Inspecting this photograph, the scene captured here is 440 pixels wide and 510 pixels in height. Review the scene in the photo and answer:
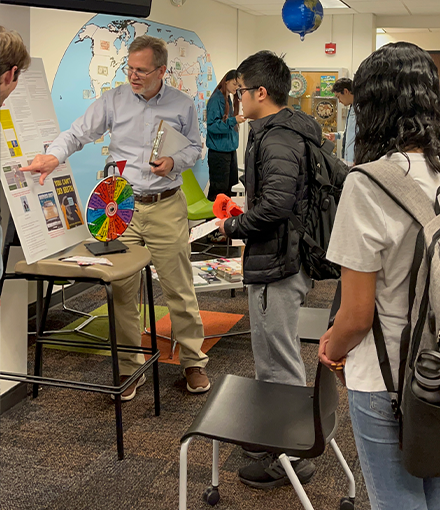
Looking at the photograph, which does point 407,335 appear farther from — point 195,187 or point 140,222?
point 195,187

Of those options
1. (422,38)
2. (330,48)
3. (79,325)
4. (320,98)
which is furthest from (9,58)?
(422,38)

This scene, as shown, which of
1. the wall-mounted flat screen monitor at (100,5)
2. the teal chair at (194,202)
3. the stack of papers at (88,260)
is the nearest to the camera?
the wall-mounted flat screen monitor at (100,5)

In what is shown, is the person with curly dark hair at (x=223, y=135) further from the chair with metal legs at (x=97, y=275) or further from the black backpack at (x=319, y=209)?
the black backpack at (x=319, y=209)

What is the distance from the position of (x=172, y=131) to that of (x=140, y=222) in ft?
1.54

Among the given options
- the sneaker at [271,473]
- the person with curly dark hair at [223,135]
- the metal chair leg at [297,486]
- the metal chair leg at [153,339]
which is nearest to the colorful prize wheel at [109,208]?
the metal chair leg at [153,339]

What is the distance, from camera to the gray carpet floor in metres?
Answer: 2.14

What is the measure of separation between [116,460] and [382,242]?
1.71 metres

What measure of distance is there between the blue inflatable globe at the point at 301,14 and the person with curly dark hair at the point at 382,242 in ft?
15.5

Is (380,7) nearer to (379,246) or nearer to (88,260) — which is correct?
(88,260)

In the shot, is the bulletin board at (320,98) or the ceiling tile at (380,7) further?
the bulletin board at (320,98)

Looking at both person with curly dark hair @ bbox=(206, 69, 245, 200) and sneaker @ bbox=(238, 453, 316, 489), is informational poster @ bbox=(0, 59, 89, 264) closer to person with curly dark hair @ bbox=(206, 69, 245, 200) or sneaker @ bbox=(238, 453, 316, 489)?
sneaker @ bbox=(238, 453, 316, 489)

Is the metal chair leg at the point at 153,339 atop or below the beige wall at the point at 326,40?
below

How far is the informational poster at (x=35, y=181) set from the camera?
233 cm

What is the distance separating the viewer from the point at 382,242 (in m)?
1.10
